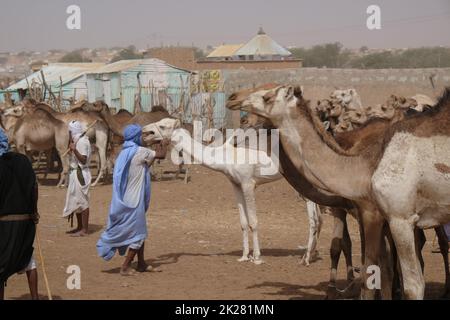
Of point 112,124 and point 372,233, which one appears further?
point 112,124

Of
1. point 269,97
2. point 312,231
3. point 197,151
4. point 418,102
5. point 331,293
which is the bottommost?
point 331,293

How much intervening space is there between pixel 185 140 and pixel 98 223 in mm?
4138

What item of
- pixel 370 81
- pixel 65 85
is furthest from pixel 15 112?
pixel 65 85

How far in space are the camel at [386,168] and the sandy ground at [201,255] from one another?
1.78 metres

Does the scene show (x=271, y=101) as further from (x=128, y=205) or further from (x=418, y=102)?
(x=418, y=102)

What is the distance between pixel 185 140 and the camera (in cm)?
1016

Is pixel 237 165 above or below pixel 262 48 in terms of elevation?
below

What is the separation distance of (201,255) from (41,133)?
929 centimetres

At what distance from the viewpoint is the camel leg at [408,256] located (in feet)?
20.6

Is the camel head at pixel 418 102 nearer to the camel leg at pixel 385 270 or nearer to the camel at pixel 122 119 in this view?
the camel leg at pixel 385 270

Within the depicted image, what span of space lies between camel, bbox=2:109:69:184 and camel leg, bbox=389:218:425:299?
13.4 meters

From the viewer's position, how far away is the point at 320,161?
7.06 meters

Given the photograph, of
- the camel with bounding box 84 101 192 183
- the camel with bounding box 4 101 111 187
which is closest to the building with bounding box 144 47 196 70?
the camel with bounding box 84 101 192 183

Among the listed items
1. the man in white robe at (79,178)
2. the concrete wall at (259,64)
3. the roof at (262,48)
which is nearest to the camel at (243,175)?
the man in white robe at (79,178)
